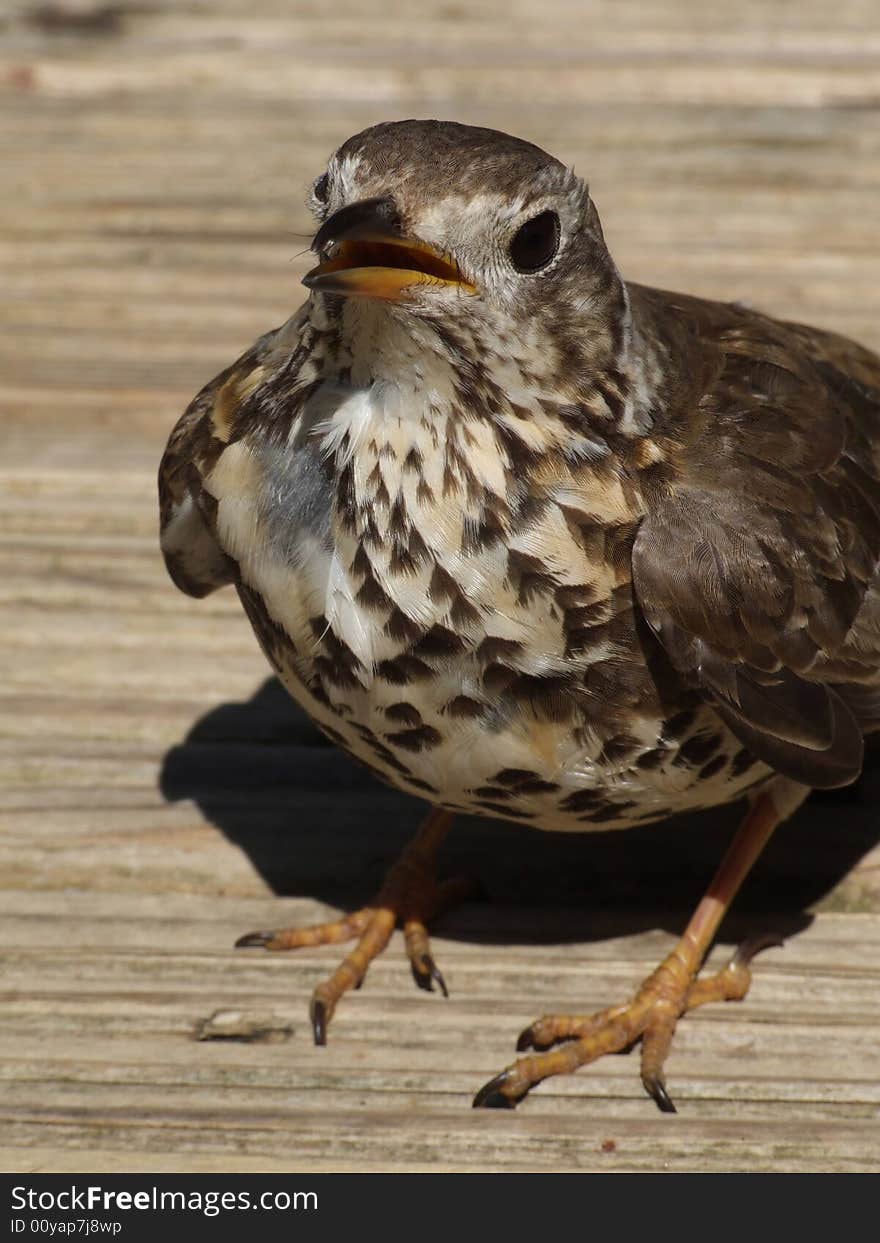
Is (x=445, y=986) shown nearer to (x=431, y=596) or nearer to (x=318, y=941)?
(x=318, y=941)

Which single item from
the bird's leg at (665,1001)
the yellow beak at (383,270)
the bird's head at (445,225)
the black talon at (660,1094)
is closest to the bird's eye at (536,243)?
the bird's head at (445,225)

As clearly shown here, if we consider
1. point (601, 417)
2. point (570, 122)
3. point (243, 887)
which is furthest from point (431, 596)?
point (570, 122)

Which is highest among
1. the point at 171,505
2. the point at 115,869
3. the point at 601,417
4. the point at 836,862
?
the point at 601,417

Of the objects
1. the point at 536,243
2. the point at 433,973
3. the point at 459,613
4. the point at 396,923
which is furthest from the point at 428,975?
the point at 536,243

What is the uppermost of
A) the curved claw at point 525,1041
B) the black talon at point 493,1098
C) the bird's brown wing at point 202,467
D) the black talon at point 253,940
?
the bird's brown wing at point 202,467

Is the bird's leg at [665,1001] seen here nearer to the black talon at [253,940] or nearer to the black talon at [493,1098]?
the black talon at [493,1098]
